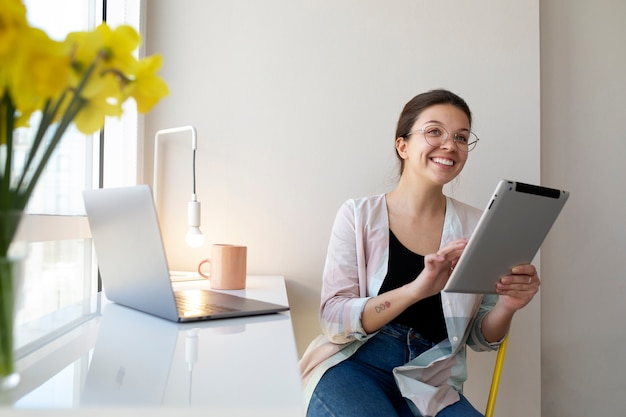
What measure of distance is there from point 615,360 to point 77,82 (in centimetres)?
221

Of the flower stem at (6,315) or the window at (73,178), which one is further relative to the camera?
the window at (73,178)

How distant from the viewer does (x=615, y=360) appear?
6.88ft

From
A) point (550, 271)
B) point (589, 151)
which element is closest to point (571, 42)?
point (589, 151)

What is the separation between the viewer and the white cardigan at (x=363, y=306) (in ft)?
4.35

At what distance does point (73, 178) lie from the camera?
1.53m

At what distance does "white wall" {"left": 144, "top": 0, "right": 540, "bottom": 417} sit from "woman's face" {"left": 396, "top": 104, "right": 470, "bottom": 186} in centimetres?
34

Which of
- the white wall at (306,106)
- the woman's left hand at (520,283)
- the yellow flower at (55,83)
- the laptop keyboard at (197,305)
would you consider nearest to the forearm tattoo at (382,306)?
the woman's left hand at (520,283)

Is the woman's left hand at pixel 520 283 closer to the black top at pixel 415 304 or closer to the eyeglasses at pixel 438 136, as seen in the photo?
the black top at pixel 415 304

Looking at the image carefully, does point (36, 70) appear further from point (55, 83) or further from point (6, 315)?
point (6, 315)

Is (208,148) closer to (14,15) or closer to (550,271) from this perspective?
(550,271)

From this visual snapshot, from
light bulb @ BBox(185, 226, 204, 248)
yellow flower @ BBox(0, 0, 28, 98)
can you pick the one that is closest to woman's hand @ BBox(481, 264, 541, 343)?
light bulb @ BBox(185, 226, 204, 248)

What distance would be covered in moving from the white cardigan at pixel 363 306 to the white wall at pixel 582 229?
0.69 m

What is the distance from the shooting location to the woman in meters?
1.28

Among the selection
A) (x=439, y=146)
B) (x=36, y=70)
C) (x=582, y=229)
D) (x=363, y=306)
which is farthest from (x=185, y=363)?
(x=582, y=229)
